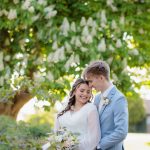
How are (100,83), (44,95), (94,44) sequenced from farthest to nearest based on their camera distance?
(94,44) → (44,95) → (100,83)

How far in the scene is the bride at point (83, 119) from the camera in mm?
4770

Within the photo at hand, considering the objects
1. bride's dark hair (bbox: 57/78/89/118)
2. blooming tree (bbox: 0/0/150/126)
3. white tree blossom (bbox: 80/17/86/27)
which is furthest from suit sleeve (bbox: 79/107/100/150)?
white tree blossom (bbox: 80/17/86/27)

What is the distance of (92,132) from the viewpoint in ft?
15.6

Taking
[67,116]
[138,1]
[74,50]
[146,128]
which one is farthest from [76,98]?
[146,128]

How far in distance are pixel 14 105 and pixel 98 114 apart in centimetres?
721

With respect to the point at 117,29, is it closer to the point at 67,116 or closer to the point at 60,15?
the point at 60,15

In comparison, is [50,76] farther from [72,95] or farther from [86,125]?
[86,125]

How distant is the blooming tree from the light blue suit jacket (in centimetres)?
577

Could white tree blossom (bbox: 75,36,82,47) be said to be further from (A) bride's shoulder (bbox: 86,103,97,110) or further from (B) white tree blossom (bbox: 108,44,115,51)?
(A) bride's shoulder (bbox: 86,103,97,110)

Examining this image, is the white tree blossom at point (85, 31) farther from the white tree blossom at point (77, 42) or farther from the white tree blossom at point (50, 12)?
the white tree blossom at point (50, 12)

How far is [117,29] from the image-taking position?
37.2ft

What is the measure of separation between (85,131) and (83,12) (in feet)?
22.2

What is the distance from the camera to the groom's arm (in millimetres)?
4605

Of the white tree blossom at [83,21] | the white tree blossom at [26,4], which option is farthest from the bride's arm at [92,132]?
the white tree blossom at [83,21]
